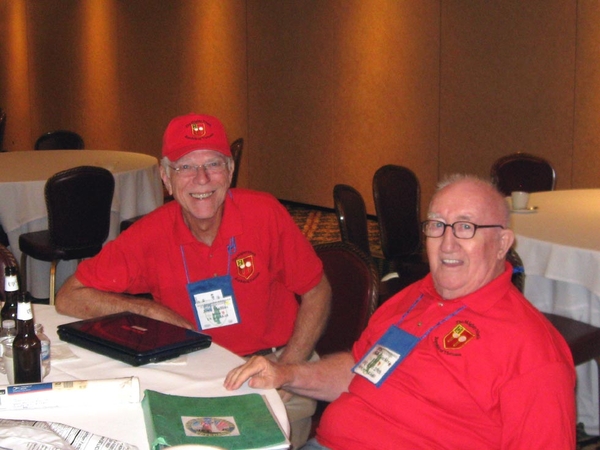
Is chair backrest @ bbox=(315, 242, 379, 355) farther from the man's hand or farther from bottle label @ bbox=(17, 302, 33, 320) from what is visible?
bottle label @ bbox=(17, 302, 33, 320)

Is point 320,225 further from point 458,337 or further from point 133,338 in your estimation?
point 458,337

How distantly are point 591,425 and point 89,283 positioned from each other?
2232 mm

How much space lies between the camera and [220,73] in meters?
10.1

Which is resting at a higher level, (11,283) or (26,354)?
(11,283)

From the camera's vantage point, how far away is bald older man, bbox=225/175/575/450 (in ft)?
5.02

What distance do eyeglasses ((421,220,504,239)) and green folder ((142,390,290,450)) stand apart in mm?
588

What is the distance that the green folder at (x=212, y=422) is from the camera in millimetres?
1370

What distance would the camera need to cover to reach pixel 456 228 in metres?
1.83

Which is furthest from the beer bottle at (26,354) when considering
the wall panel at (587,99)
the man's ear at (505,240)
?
the wall panel at (587,99)

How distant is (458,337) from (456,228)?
Answer: 0.27 meters

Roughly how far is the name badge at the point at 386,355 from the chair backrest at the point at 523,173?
3471mm

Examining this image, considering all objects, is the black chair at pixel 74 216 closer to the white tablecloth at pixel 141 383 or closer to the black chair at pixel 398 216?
the black chair at pixel 398 216

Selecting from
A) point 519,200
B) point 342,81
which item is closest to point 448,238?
point 519,200

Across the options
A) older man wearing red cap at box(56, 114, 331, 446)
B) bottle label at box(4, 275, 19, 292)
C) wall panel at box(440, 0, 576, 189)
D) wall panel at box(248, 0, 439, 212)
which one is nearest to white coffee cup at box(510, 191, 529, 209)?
older man wearing red cap at box(56, 114, 331, 446)
